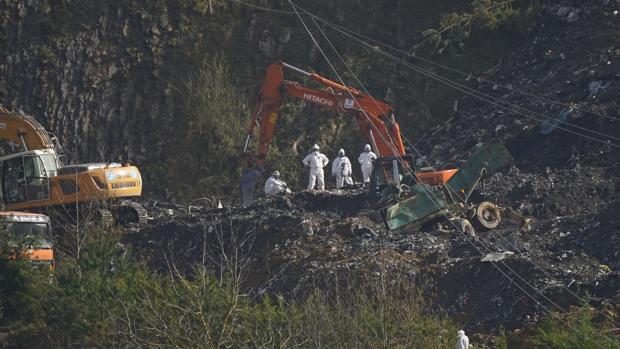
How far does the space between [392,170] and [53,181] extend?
7.92 meters

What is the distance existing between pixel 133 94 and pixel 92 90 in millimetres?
1222

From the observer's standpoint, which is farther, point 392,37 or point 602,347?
point 392,37

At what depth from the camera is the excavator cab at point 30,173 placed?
36.9 meters

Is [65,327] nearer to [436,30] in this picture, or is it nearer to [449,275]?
[449,275]

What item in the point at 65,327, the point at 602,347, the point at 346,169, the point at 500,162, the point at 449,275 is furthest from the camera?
the point at 346,169

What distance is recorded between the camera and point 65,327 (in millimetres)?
27094

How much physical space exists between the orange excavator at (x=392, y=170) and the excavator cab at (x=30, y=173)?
5.05m

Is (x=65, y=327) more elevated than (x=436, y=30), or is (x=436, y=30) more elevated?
(x=436, y=30)

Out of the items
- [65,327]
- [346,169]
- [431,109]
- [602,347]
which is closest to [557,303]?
[602,347]

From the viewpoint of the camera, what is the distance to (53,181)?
36.8m

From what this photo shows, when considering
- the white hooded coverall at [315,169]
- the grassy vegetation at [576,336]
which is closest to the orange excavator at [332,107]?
the white hooded coverall at [315,169]

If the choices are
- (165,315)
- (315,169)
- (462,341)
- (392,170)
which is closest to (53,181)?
(315,169)

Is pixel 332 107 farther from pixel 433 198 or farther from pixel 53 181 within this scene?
pixel 53 181

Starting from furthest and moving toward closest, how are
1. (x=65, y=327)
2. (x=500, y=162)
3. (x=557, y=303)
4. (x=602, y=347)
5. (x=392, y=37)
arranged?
(x=392, y=37) → (x=500, y=162) → (x=557, y=303) → (x=65, y=327) → (x=602, y=347)
